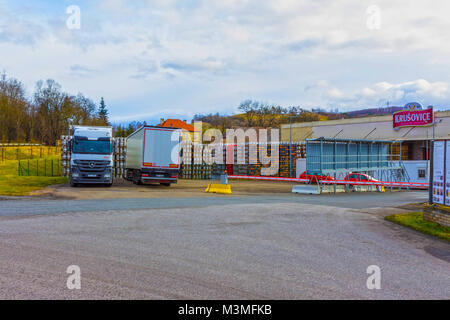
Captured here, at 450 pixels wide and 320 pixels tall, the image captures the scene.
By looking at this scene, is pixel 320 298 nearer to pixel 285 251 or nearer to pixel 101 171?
pixel 285 251

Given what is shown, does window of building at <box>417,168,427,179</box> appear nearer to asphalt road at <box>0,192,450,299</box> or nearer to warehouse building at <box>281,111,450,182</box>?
warehouse building at <box>281,111,450,182</box>

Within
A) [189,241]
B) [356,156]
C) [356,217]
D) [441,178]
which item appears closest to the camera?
[189,241]

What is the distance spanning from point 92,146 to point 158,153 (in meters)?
3.90

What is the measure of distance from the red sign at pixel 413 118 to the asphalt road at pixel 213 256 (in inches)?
1492

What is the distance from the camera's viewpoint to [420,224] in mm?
11398

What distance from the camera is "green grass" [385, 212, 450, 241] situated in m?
10.2

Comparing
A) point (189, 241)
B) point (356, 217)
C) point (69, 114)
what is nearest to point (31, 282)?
point (189, 241)

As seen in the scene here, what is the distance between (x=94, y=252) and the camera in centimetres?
738

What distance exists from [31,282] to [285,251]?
452cm

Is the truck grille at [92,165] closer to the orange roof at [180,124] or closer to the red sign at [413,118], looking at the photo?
the red sign at [413,118]

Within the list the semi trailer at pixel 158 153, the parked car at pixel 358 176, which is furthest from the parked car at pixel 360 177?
the semi trailer at pixel 158 153

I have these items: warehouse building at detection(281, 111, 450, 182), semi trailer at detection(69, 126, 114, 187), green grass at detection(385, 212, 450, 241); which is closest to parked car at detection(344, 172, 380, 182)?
warehouse building at detection(281, 111, 450, 182)

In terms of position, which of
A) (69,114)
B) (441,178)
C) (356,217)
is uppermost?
(69,114)

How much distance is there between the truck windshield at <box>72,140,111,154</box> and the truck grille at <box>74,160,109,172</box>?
0.62 meters
